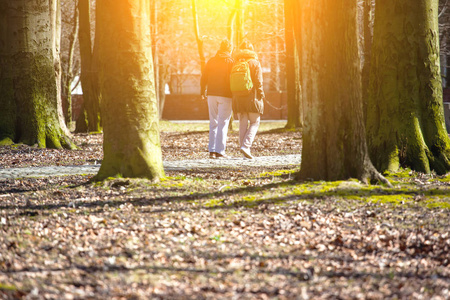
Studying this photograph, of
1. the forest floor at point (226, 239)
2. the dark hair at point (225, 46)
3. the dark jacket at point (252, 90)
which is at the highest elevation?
the dark hair at point (225, 46)

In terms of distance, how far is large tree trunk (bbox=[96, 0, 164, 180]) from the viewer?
7453 millimetres

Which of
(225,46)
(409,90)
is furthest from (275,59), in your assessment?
(409,90)

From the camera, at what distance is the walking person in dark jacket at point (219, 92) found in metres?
11.6

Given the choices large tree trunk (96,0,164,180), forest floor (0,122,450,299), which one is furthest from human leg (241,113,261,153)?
large tree trunk (96,0,164,180)

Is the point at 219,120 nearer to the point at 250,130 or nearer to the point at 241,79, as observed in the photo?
the point at 250,130

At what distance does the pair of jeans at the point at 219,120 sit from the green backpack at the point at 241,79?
51 cm

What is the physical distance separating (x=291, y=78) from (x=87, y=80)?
663cm

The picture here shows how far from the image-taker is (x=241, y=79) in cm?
1120

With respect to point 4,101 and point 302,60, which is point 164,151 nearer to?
point 4,101

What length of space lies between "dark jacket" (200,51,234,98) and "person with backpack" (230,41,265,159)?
283 mm

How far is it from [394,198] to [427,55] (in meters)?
2.44

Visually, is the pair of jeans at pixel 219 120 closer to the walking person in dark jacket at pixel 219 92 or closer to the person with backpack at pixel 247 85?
the walking person in dark jacket at pixel 219 92

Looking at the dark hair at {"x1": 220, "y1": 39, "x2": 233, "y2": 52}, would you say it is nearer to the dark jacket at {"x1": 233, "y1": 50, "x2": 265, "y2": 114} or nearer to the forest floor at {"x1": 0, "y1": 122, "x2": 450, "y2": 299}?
the dark jacket at {"x1": 233, "y1": 50, "x2": 265, "y2": 114}

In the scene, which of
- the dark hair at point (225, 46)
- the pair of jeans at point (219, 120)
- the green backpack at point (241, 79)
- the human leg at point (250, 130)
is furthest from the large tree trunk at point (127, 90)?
the dark hair at point (225, 46)
